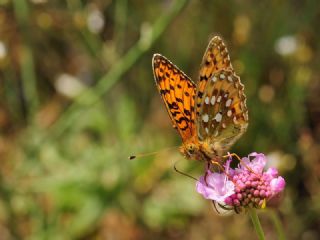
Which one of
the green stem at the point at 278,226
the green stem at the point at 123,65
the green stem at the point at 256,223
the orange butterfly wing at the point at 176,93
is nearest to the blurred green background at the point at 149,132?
the green stem at the point at 123,65

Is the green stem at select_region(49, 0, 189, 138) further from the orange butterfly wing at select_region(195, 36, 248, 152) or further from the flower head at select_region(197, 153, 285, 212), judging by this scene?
the flower head at select_region(197, 153, 285, 212)

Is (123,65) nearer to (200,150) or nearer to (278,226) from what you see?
(200,150)

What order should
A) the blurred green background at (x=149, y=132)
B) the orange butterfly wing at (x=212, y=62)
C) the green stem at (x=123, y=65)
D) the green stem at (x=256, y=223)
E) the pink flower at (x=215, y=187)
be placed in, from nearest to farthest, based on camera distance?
1. the green stem at (x=256, y=223)
2. the pink flower at (x=215, y=187)
3. the orange butterfly wing at (x=212, y=62)
4. the green stem at (x=123, y=65)
5. the blurred green background at (x=149, y=132)

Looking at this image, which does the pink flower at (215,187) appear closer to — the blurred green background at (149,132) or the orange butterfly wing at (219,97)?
the orange butterfly wing at (219,97)

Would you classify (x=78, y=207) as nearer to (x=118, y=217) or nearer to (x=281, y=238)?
(x=118, y=217)

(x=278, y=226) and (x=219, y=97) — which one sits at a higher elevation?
(x=219, y=97)

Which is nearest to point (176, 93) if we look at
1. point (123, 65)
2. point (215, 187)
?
point (215, 187)

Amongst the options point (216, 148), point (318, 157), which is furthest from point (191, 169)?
point (216, 148)
